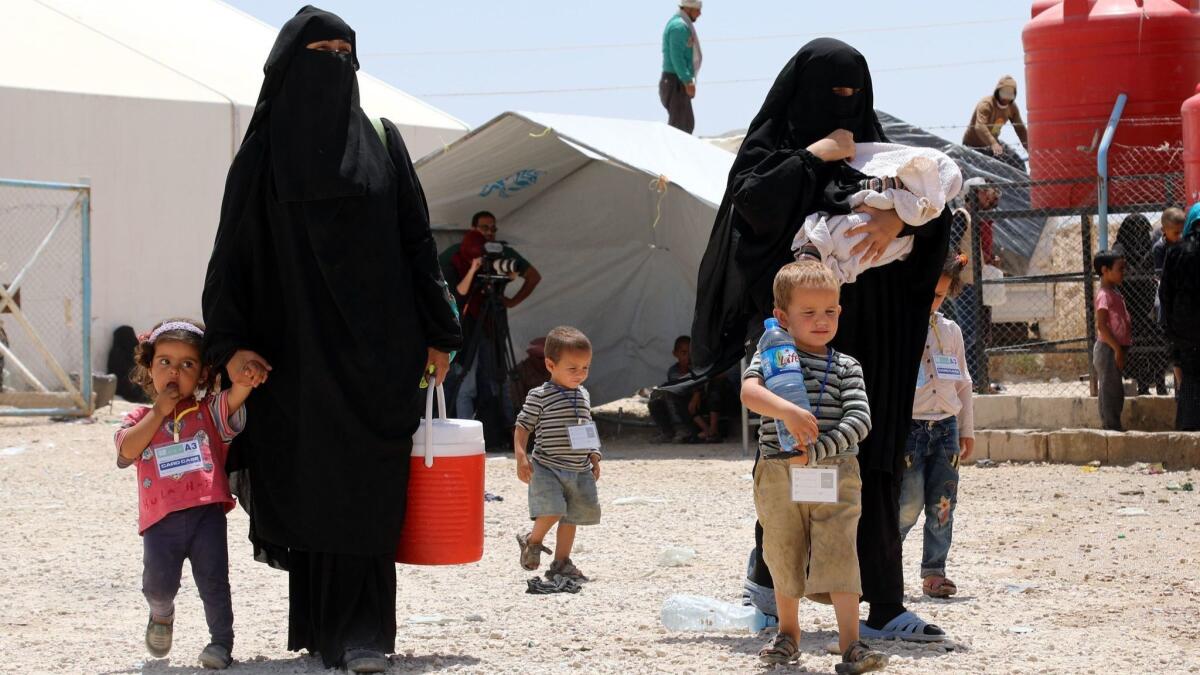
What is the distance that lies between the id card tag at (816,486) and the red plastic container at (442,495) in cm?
89

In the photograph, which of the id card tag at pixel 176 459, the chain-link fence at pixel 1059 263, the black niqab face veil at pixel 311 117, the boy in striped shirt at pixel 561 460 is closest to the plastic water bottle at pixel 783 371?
the black niqab face veil at pixel 311 117

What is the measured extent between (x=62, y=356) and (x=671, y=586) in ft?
33.9

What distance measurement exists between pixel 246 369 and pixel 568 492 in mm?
2016

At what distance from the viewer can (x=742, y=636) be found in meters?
4.58

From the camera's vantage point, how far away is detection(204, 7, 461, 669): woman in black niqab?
4105 mm

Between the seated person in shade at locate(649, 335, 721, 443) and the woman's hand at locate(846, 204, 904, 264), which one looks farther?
the seated person in shade at locate(649, 335, 721, 443)

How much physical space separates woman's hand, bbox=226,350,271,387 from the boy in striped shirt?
178cm

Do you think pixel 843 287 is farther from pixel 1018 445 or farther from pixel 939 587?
pixel 1018 445

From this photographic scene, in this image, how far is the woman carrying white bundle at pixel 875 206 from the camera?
422 cm

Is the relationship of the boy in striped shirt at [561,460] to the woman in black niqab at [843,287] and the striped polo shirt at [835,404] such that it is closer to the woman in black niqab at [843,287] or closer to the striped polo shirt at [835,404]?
the woman in black niqab at [843,287]

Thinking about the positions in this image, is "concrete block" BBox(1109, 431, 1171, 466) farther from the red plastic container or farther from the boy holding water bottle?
the red plastic container

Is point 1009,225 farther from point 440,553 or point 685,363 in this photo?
point 440,553

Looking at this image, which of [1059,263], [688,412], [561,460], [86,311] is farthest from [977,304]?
[86,311]

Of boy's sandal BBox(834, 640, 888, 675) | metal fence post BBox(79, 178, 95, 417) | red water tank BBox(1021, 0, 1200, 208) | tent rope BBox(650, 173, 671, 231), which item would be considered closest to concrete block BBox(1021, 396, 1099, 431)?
red water tank BBox(1021, 0, 1200, 208)
